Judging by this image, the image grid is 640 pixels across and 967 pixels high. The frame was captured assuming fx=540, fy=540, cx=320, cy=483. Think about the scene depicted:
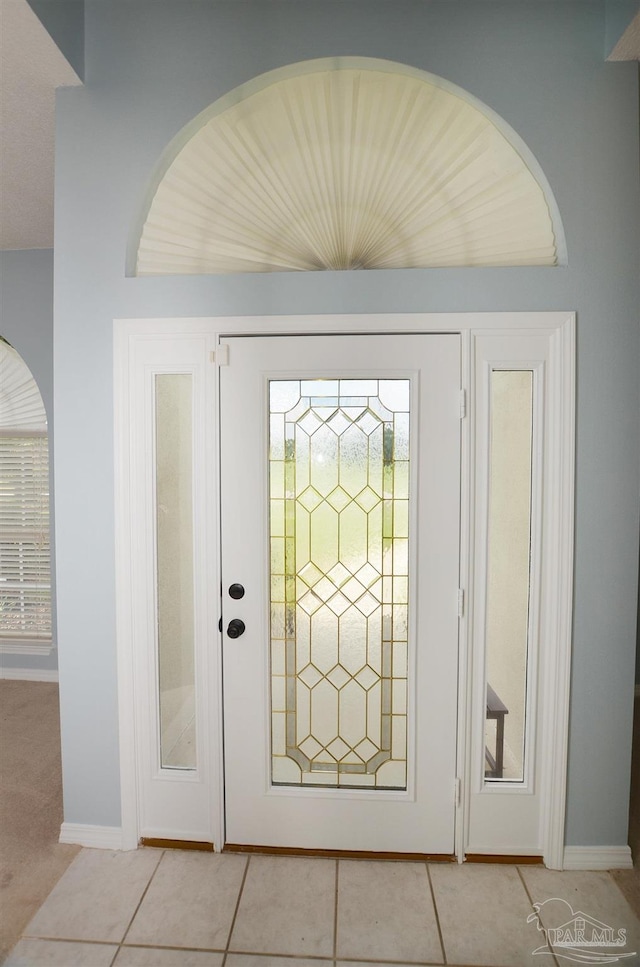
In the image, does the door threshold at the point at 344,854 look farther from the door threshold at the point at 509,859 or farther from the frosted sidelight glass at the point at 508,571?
the frosted sidelight glass at the point at 508,571

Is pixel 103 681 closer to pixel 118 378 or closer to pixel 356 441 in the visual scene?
pixel 118 378

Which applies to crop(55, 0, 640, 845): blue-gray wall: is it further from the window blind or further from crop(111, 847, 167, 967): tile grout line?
the window blind

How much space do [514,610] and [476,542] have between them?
0.30 meters

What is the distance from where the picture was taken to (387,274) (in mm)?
1944

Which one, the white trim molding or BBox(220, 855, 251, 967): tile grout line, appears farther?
the white trim molding

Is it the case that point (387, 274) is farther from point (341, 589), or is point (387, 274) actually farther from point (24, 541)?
point (24, 541)

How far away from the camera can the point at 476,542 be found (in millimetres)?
1980

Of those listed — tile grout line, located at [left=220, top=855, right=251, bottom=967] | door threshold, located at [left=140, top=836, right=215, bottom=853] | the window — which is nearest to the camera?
tile grout line, located at [left=220, top=855, right=251, bottom=967]

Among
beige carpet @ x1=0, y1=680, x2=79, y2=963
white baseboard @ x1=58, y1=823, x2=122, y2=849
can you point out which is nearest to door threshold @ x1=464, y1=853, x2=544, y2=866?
white baseboard @ x1=58, y1=823, x2=122, y2=849

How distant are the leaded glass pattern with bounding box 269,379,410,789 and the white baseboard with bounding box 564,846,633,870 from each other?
672 millimetres

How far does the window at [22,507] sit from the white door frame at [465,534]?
A: 1.99 metres

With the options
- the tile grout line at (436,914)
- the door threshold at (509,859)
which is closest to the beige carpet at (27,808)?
the tile grout line at (436,914)

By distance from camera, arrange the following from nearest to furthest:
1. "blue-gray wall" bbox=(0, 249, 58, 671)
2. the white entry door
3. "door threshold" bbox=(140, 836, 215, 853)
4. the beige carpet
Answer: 1. the beige carpet
2. the white entry door
3. "door threshold" bbox=(140, 836, 215, 853)
4. "blue-gray wall" bbox=(0, 249, 58, 671)

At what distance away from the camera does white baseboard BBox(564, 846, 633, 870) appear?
2.00m
